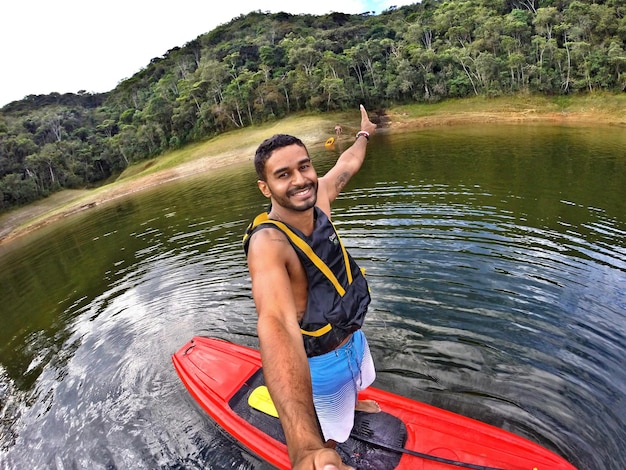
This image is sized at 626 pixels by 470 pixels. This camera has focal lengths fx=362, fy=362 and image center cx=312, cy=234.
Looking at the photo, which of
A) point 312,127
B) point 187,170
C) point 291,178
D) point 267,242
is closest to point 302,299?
point 267,242

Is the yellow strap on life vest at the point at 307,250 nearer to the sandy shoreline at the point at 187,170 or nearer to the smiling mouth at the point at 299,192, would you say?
the smiling mouth at the point at 299,192

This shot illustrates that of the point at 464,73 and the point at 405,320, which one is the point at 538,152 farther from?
the point at 464,73

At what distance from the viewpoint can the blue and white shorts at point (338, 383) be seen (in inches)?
133

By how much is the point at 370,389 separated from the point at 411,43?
67.3 metres

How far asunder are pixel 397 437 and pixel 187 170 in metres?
48.4

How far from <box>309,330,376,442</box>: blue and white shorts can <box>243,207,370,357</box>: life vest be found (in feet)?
0.56

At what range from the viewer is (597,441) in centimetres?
484

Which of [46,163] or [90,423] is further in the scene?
[46,163]

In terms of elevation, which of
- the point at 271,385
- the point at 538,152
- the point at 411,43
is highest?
Result: the point at 411,43

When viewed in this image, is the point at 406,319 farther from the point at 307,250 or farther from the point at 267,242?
the point at 267,242

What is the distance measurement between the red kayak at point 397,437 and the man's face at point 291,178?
3.11 m

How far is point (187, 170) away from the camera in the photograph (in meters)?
48.2

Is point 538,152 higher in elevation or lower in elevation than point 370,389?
lower

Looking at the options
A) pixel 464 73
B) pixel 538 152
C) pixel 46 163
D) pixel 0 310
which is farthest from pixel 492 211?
pixel 46 163
